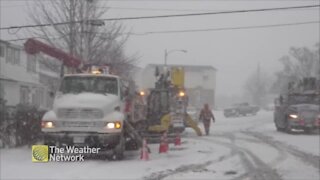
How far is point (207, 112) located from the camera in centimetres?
2900

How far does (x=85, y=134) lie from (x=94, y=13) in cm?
1571

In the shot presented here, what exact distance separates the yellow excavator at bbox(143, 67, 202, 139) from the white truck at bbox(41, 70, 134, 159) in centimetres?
641

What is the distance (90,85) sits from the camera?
1714 centimetres

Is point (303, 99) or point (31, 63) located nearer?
point (303, 99)

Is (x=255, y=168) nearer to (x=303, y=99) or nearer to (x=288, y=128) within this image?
(x=288, y=128)

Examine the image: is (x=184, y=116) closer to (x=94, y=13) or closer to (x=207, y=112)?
(x=207, y=112)

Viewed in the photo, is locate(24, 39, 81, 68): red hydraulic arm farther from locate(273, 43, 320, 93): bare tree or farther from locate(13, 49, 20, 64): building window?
locate(273, 43, 320, 93): bare tree

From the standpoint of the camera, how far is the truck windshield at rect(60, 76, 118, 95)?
17047 millimetres

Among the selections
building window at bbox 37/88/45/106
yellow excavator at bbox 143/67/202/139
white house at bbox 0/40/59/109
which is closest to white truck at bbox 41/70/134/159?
yellow excavator at bbox 143/67/202/139

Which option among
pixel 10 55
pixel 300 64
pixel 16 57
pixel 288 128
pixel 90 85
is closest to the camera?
pixel 90 85

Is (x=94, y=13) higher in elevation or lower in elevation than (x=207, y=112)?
higher

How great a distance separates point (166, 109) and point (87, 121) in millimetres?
9976

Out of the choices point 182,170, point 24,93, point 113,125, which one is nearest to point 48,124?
point 113,125

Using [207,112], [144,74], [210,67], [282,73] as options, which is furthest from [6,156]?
[282,73]
